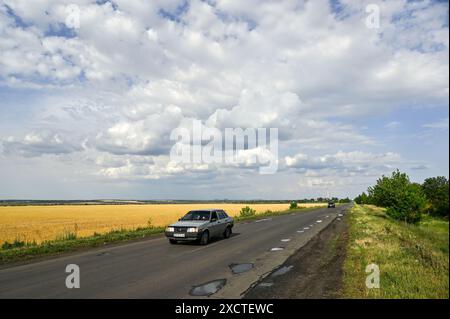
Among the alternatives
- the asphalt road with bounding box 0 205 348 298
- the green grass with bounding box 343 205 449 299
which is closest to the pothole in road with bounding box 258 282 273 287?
the asphalt road with bounding box 0 205 348 298

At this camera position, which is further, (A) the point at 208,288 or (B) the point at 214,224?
(B) the point at 214,224

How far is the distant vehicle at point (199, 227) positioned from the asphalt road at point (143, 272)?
595 millimetres

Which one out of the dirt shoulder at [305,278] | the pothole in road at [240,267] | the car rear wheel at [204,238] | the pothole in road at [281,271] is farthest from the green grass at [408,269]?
the car rear wheel at [204,238]

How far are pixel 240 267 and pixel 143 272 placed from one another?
2755mm

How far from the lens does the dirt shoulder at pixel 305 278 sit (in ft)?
22.9

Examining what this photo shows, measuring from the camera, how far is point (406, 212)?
96.9 feet

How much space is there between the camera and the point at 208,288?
→ 24.8 feet

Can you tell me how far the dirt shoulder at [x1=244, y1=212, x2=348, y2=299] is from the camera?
6.99 m

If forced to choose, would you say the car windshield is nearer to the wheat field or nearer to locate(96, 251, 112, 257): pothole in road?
locate(96, 251, 112, 257): pothole in road

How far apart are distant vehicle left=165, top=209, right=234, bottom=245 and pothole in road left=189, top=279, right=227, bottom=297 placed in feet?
21.5

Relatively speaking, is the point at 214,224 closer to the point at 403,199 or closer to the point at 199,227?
the point at 199,227

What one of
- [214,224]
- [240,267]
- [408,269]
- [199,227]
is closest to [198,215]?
[214,224]
